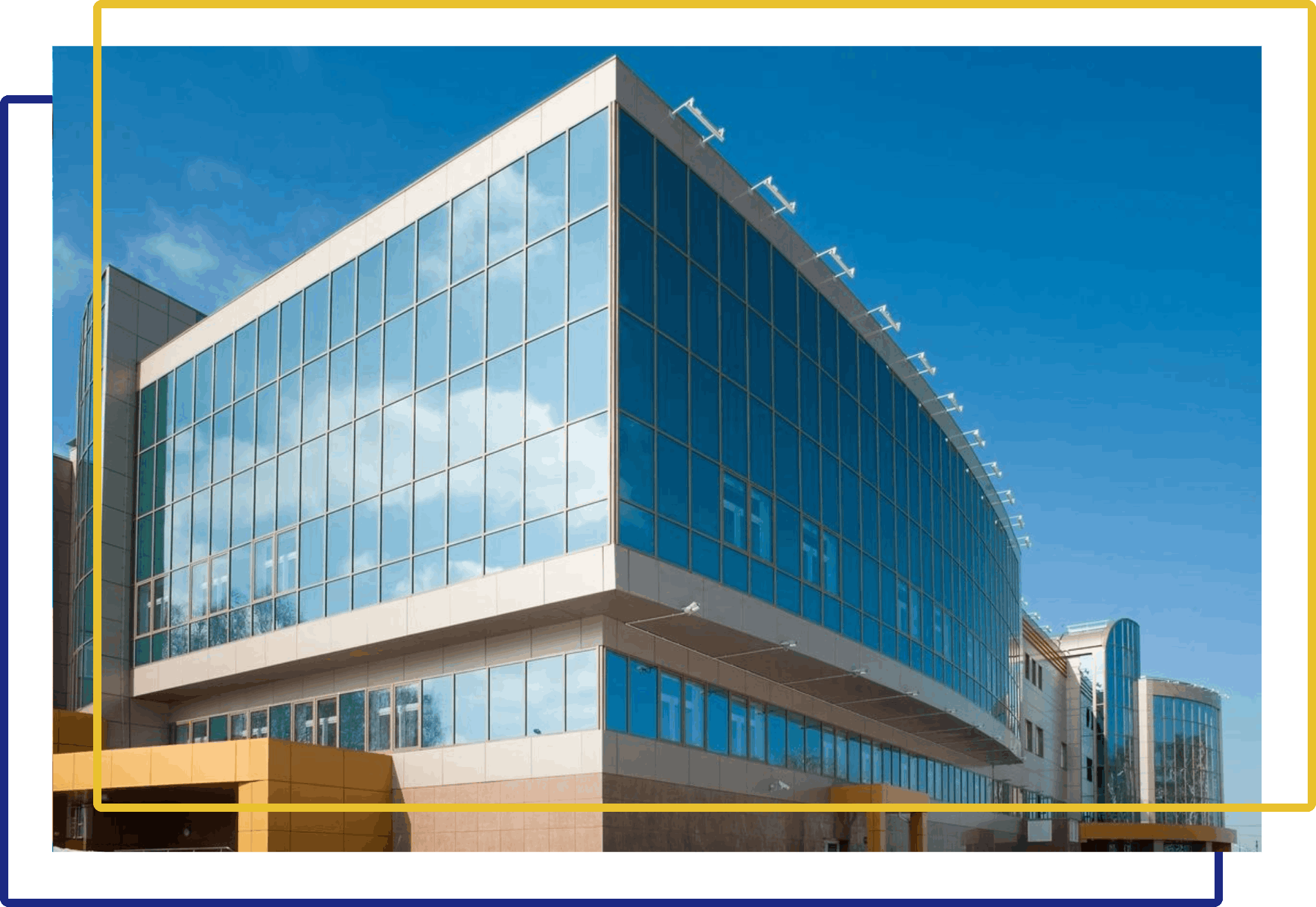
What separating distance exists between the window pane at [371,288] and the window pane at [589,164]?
5.96 metres

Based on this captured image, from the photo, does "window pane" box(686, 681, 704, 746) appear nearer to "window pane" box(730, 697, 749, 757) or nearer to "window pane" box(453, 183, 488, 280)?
"window pane" box(730, 697, 749, 757)

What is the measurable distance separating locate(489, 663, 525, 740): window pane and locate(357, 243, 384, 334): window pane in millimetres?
8063

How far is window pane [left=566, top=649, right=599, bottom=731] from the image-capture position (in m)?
23.0

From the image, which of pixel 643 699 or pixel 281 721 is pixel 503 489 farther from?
pixel 281 721

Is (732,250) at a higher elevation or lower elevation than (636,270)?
higher

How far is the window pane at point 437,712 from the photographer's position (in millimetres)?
25438

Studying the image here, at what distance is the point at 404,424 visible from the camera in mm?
26562

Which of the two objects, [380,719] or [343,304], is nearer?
[380,719]

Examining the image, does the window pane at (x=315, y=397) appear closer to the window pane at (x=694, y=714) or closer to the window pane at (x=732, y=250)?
the window pane at (x=732, y=250)

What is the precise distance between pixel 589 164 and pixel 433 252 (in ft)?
15.3

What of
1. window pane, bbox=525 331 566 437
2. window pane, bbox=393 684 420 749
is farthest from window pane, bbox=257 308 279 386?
window pane, bbox=525 331 566 437

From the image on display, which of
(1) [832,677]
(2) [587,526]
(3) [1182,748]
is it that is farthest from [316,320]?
(3) [1182,748]
